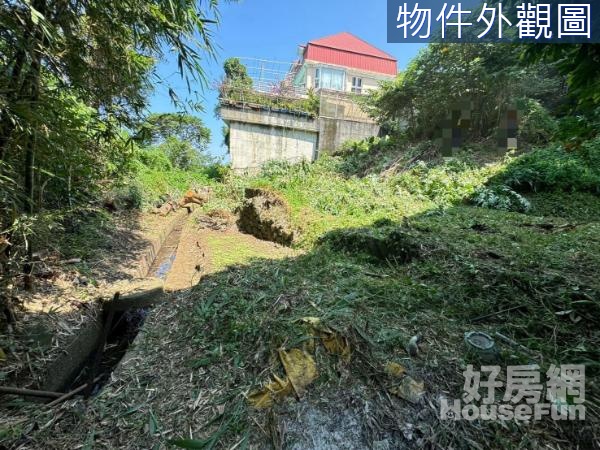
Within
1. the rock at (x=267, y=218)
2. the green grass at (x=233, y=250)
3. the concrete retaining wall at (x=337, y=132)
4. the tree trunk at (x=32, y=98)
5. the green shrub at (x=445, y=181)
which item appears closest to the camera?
the tree trunk at (x=32, y=98)

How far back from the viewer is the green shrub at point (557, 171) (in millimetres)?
5289

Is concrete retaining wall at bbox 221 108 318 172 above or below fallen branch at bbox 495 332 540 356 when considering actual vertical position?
above

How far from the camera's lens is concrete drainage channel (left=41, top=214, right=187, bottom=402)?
1982mm

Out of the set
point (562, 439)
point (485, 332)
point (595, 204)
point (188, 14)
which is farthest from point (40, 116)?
point (595, 204)

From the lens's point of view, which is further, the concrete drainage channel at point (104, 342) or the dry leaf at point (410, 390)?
the concrete drainage channel at point (104, 342)

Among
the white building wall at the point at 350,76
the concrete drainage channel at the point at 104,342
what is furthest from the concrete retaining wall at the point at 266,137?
the concrete drainage channel at the point at 104,342

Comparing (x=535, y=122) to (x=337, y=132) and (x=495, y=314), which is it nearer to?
(x=337, y=132)

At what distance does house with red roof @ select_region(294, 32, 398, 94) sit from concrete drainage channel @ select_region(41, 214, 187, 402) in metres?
14.3

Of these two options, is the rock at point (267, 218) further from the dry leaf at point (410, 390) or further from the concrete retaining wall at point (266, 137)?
the concrete retaining wall at point (266, 137)

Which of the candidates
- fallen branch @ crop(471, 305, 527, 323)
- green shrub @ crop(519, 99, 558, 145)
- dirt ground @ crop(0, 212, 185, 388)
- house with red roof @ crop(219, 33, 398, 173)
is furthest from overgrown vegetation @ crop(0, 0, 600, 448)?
house with red roof @ crop(219, 33, 398, 173)

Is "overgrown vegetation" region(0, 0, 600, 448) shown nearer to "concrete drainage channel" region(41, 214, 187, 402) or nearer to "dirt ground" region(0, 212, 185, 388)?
"dirt ground" region(0, 212, 185, 388)

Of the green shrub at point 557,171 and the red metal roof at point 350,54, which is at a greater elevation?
the red metal roof at point 350,54

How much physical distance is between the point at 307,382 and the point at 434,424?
56cm

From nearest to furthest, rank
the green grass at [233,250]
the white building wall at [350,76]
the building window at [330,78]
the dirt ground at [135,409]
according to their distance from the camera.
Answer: the dirt ground at [135,409] < the green grass at [233,250] < the white building wall at [350,76] < the building window at [330,78]
